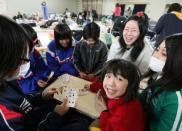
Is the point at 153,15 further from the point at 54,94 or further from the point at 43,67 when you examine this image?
the point at 54,94

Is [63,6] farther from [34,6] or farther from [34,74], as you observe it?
[34,74]

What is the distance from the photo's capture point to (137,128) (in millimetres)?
987

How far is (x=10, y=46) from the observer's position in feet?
2.11

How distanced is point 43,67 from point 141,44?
1113 millimetres

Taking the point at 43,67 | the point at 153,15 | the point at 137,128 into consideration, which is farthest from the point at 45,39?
the point at 153,15

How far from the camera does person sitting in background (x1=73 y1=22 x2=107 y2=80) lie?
199 cm

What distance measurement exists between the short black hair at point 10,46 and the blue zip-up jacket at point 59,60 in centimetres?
131

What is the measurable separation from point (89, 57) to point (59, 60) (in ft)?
1.24

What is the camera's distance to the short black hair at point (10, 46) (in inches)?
24.9

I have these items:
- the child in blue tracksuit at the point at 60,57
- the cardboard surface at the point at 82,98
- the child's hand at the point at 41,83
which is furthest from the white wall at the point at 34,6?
the cardboard surface at the point at 82,98

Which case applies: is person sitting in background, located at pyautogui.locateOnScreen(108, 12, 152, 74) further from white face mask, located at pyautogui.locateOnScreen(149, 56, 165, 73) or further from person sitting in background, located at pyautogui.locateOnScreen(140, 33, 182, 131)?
person sitting in background, located at pyautogui.locateOnScreen(140, 33, 182, 131)

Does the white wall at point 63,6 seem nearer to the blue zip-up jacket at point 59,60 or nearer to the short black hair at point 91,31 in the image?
the blue zip-up jacket at point 59,60

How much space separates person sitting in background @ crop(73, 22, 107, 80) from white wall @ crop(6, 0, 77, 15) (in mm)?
2786

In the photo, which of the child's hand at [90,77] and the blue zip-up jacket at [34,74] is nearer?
the blue zip-up jacket at [34,74]
